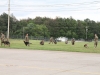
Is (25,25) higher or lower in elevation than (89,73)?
higher

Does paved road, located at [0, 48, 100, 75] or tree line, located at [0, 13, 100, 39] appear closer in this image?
paved road, located at [0, 48, 100, 75]

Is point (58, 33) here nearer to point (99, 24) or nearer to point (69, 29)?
point (69, 29)

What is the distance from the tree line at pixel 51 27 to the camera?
11999cm

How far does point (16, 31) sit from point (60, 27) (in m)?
23.6

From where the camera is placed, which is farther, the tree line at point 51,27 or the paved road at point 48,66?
the tree line at point 51,27

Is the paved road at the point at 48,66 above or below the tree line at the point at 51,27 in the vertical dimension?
below

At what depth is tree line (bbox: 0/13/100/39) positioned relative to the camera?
11999 centimetres

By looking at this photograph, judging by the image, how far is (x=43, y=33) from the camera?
407 feet

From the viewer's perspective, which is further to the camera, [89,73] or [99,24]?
[99,24]

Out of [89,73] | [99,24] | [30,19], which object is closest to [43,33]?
[30,19]

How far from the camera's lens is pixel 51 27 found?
428 feet

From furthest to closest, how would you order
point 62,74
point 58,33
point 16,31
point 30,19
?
1. point 30,19
2. point 58,33
3. point 16,31
4. point 62,74

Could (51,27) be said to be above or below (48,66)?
above

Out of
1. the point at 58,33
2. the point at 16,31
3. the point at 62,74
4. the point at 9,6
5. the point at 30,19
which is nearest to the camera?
the point at 62,74
